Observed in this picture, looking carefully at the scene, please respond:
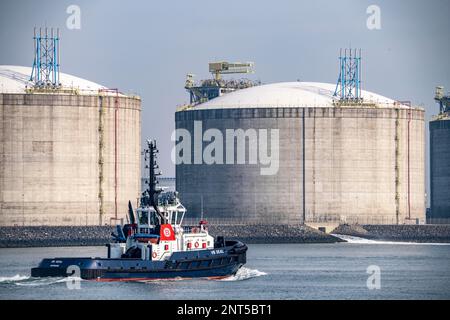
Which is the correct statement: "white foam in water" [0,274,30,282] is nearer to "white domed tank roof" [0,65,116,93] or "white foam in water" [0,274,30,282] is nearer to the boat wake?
the boat wake

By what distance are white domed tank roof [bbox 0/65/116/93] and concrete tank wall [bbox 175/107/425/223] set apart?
54.8ft

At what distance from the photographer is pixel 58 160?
495 ft

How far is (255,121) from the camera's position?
166500mm

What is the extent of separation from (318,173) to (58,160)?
2858cm

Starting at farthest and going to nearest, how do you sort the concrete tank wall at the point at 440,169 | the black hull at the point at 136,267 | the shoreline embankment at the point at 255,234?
the concrete tank wall at the point at 440,169, the shoreline embankment at the point at 255,234, the black hull at the point at 136,267

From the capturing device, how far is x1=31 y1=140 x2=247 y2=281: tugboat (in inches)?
3821

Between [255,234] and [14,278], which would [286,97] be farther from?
[14,278]

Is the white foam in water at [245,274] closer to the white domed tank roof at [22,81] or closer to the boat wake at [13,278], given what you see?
the boat wake at [13,278]

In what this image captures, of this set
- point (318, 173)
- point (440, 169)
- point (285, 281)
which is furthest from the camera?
point (440, 169)

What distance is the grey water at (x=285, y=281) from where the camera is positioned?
91.2 metres

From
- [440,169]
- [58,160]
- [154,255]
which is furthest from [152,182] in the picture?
[440,169]

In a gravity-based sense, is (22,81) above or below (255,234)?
above

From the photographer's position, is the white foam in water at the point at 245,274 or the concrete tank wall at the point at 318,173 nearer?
the white foam in water at the point at 245,274

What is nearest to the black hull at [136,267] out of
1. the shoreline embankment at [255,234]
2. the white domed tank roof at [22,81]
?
the shoreline embankment at [255,234]
